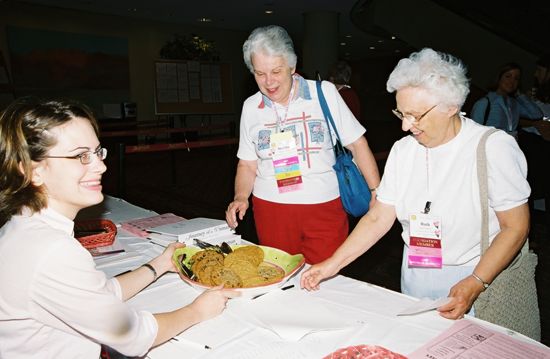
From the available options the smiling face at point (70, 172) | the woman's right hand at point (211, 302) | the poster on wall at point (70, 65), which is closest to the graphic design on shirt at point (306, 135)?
the woman's right hand at point (211, 302)

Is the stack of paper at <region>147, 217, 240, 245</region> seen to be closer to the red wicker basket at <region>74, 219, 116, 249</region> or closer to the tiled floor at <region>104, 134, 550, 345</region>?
the red wicker basket at <region>74, 219, 116, 249</region>

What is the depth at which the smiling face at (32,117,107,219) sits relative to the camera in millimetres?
1009

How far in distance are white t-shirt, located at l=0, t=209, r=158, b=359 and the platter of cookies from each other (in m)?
0.33

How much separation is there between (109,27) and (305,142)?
36.9ft

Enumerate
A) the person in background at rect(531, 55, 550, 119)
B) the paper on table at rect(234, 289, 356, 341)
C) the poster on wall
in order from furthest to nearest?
the poster on wall
the person in background at rect(531, 55, 550, 119)
the paper on table at rect(234, 289, 356, 341)

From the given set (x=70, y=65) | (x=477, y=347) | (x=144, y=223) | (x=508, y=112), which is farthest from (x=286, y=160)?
(x=70, y=65)

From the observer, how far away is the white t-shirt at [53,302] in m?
0.90

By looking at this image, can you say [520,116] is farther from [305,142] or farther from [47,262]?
[47,262]

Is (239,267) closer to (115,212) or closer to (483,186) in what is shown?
(483,186)

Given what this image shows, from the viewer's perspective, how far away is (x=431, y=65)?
4.40 ft

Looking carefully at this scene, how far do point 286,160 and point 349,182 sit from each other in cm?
32

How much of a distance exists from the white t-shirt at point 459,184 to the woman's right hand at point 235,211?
0.73 meters

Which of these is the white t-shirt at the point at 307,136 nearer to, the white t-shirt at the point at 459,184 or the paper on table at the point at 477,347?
the white t-shirt at the point at 459,184

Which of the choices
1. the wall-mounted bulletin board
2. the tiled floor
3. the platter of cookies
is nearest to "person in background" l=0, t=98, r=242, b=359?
the platter of cookies
